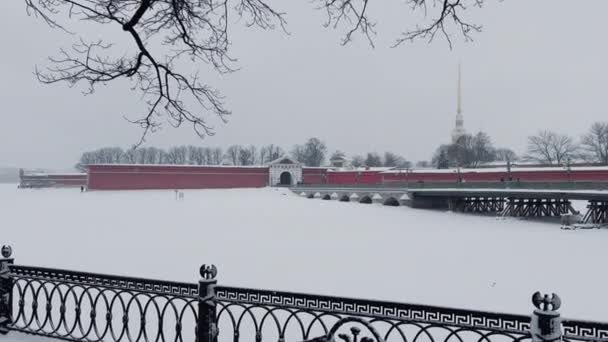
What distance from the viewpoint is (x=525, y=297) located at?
10367 mm

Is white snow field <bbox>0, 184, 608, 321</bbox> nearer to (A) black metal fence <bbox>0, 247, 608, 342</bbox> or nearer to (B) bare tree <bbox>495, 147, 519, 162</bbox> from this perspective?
(A) black metal fence <bbox>0, 247, 608, 342</bbox>

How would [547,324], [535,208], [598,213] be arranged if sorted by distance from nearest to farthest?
1. [547,324]
2. [598,213]
3. [535,208]

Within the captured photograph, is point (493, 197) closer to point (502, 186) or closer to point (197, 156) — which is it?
point (502, 186)

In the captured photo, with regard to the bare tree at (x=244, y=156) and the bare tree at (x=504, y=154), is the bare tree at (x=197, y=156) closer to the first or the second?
the bare tree at (x=244, y=156)

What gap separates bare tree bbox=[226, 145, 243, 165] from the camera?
309 ft

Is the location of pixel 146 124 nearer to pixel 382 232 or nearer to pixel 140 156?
pixel 382 232

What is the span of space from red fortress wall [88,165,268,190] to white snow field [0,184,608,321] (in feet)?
91.3

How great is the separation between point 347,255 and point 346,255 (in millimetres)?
33

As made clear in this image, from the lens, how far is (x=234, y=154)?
3703 inches

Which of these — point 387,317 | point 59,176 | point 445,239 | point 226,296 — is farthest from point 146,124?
point 59,176

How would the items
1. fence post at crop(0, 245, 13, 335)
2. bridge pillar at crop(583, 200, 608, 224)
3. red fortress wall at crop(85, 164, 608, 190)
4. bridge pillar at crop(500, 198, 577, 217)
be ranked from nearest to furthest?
fence post at crop(0, 245, 13, 335) < bridge pillar at crop(583, 200, 608, 224) < bridge pillar at crop(500, 198, 577, 217) < red fortress wall at crop(85, 164, 608, 190)

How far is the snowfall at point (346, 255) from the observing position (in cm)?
1085

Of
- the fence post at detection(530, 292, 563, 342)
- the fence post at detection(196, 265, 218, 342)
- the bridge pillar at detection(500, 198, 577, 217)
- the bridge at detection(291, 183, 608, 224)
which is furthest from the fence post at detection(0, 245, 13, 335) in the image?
the bridge pillar at detection(500, 198, 577, 217)

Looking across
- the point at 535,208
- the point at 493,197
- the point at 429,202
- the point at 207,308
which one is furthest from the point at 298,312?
the point at 429,202
